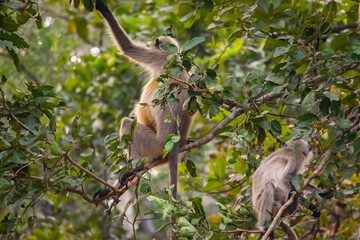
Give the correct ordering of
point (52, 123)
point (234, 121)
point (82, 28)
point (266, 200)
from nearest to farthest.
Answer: point (52, 123), point (234, 121), point (266, 200), point (82, 28)

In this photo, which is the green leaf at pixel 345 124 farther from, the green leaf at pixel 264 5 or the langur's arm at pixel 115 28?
the langur's arm at pixel 115 28

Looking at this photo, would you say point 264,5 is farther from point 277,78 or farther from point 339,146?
point 339,146

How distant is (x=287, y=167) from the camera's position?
13.0ft

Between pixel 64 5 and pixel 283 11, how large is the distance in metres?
4.70

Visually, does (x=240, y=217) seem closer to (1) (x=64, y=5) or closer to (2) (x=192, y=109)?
(2) (x=192, y=109)

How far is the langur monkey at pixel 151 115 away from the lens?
3.74 m

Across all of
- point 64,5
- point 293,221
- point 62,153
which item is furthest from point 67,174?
point 64,5

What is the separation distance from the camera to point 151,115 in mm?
4086

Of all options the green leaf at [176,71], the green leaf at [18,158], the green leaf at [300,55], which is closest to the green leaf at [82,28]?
the green leaf at [176,71]

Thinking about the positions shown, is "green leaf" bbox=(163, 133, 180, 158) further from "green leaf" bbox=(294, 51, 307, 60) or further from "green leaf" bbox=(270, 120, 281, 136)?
"green leaf" bbox=(294, 51, 307, 60)

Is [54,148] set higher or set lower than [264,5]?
lower

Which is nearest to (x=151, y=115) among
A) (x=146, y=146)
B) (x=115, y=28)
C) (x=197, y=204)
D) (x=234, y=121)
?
(x=146, y=146)

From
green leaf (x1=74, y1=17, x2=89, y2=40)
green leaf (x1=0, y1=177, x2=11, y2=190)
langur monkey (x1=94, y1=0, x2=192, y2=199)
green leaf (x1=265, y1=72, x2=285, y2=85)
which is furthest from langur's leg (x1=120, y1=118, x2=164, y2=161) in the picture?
green leaf (x1=74, y1=17, x2=89, y2=40)

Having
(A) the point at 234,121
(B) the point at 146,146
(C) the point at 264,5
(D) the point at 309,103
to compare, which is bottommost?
(B) the point at 146,146
